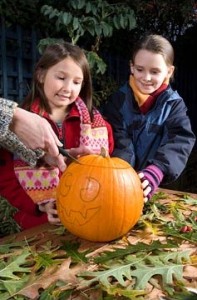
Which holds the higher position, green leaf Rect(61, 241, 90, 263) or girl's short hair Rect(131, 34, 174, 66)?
girl's short hair Rect(131, 34, 174, 66)

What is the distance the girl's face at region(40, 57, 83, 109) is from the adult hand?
581 mm

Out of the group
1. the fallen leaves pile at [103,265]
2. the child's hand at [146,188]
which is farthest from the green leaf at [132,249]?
the child's hand at [146,188]

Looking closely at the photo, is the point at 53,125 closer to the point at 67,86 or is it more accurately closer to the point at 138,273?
the point at 67,86

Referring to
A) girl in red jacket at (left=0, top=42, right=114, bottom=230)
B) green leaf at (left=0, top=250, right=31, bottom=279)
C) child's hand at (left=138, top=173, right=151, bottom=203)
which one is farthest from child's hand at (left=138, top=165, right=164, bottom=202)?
green leaf at (left=0, top=250, right=31, bottom=279)

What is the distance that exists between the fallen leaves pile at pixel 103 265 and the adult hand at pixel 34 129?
28cm

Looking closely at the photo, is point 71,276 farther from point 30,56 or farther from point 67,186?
point 30,56

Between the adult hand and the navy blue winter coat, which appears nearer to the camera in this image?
the adult hand

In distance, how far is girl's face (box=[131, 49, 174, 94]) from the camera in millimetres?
1797

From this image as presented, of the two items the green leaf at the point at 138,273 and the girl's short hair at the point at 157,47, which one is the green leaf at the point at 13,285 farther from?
the girl's short hair at the point at 157,47

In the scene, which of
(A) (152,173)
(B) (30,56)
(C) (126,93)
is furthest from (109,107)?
(B) (30,56)

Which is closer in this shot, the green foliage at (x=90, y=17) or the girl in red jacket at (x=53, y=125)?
the girl in red jacket at (x=53, y=125)

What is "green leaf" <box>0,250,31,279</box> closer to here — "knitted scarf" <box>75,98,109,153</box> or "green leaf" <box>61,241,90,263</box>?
"green leaf" <box>61,241,90,263</box>

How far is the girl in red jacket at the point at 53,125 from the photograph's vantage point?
1701 mm

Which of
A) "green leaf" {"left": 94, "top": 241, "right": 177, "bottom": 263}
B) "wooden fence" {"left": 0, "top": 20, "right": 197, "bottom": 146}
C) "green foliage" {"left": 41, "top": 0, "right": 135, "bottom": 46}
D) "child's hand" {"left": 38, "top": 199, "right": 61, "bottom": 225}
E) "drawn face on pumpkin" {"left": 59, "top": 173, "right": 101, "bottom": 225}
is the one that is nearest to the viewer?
"green leaf" {"left": 94, "top": 241, "right": 177, "bottom": 263}
